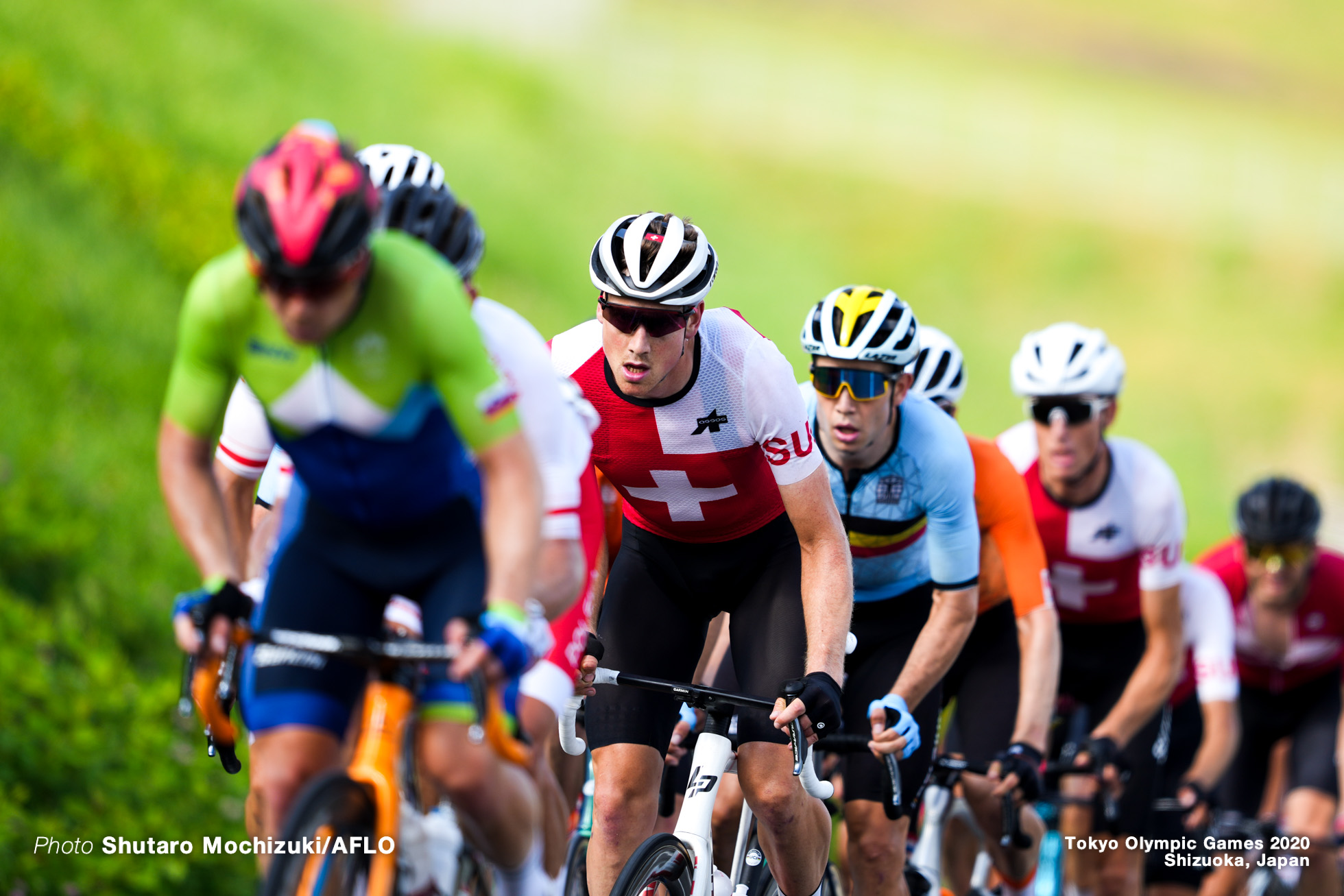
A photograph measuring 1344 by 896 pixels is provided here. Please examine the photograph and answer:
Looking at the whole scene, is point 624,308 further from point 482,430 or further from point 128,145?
point 128,145

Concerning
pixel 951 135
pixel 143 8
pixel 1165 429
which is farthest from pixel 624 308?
pixel 951 135

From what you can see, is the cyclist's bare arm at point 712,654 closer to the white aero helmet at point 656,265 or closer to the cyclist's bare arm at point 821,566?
the cyclist's bare arm at point 821,566

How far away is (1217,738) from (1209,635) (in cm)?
60

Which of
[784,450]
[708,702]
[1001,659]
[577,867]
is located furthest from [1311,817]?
[784,450]

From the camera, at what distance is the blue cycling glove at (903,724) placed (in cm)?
602

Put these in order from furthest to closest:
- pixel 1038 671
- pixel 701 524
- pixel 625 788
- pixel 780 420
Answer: pixel 1038 671, pixel 701 524, pixel 625 788, pixel 780 420

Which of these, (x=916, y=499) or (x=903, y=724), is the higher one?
(x=916, y=499)

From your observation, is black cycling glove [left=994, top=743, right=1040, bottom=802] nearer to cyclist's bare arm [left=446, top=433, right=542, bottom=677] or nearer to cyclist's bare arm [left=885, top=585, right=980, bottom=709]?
cyclist's bare arm [left=885, top=585, right=980, bottom=709]

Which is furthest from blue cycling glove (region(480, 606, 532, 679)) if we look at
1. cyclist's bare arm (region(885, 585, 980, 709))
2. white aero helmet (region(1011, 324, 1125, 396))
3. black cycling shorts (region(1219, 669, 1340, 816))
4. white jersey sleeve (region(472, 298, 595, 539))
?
black cycling shorts (region(1219, 669, 1340, 816))

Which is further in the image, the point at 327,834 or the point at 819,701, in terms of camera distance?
the point at 819,701

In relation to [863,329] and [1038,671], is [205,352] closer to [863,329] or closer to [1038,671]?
[863,329]

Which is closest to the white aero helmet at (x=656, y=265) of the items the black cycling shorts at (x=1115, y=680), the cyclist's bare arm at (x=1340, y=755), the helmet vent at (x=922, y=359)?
the helmet vent at (x=922, y=359)

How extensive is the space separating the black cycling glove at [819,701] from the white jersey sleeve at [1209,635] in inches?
172

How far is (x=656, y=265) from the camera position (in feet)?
18.1
